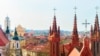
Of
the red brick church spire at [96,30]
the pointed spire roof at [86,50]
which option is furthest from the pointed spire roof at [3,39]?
the pointed spire roof at [86,50]

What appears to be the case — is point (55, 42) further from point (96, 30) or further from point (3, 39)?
point (3, 39)

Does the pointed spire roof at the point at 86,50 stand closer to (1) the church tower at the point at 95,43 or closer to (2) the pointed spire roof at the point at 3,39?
(1) the church tower at the point at 95,43

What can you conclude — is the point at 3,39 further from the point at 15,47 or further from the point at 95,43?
the point at 95,43

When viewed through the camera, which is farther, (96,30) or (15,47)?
(15,47)

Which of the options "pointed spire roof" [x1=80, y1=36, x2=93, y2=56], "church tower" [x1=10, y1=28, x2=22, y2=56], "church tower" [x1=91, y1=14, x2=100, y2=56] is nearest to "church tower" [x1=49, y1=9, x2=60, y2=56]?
"church tower" [x1=91, y1=14, x2=100, y2=56]

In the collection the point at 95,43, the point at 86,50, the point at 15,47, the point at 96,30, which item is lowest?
the point at 15,47

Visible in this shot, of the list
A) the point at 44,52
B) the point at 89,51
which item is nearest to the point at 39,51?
the point at 44,52

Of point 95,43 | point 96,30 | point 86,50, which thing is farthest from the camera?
point 96,30

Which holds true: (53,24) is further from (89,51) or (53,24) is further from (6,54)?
(6,54)

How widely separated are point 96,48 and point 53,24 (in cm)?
145

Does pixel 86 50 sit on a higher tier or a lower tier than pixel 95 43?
lower

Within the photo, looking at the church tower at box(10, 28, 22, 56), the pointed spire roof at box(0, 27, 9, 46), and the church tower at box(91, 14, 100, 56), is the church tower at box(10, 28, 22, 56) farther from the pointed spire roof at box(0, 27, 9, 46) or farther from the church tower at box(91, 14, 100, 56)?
the church tower at box(91, 14, 100, 56)

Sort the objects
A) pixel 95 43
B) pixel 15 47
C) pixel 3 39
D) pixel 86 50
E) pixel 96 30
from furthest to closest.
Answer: pixel 15 47
pixel 3 39
pixel 96 30
pixel 95 43
pixel 86 50

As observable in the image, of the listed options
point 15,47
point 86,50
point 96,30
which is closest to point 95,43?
point 96,30
